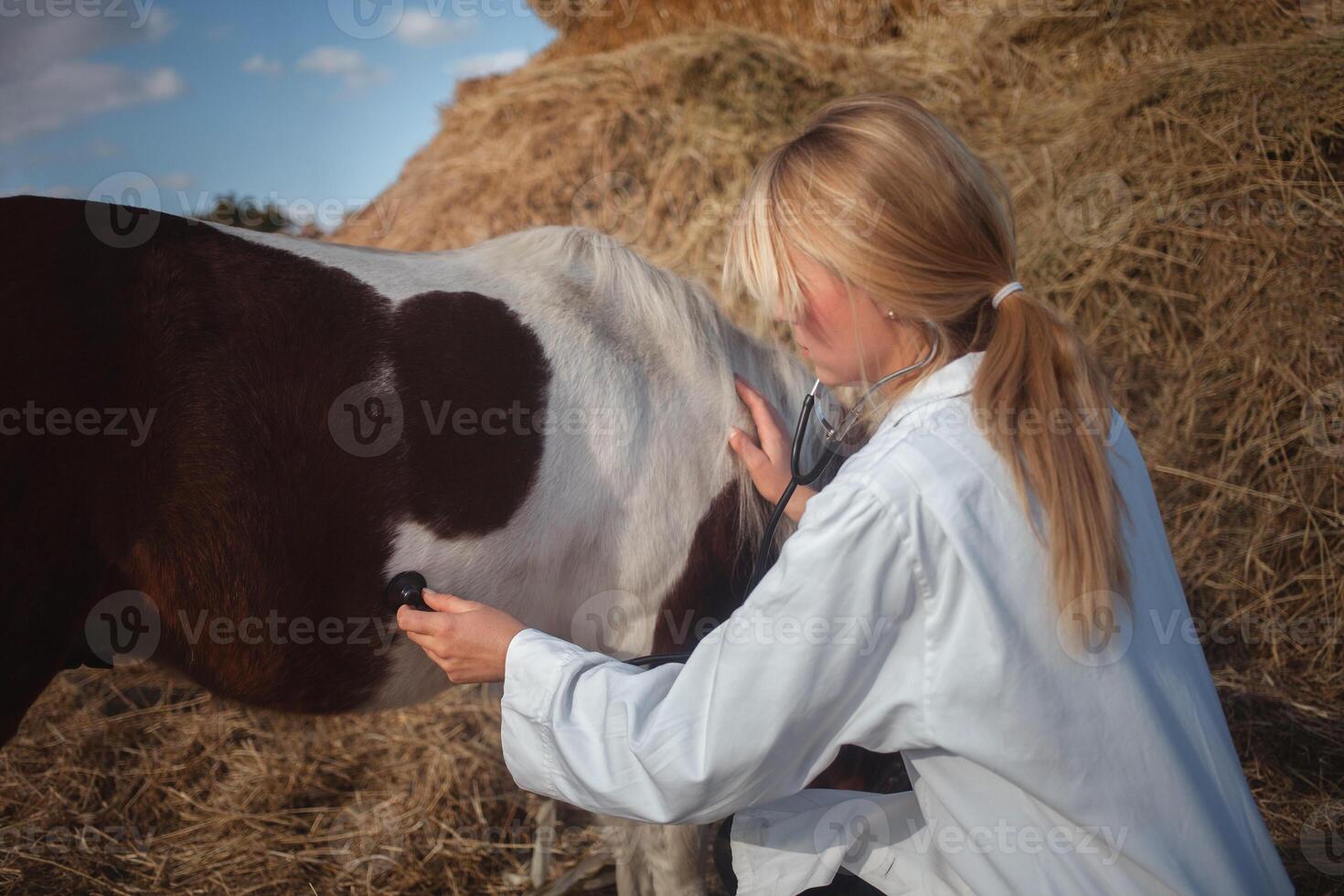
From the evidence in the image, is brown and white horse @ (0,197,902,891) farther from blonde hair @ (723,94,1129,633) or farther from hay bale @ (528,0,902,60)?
hay bale @ (528,0,902,60)

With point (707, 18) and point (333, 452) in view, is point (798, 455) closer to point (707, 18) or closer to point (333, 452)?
point (333, 452)

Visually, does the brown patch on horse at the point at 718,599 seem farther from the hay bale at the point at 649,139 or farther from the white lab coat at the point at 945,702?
the hay bale at the point at 649,139

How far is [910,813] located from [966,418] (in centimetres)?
70

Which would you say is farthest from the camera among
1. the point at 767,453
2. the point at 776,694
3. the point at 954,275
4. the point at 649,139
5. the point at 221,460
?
the point at 649,139

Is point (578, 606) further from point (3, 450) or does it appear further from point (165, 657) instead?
point (3, 450)

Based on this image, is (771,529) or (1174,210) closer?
(771,529)

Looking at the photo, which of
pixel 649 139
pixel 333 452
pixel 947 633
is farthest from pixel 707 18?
pixel 947 633

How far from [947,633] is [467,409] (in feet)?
3.25

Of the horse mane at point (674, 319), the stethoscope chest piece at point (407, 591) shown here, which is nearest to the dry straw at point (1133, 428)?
the horse mane at point (674, 319)

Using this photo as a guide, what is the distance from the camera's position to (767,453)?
1905 millimetres

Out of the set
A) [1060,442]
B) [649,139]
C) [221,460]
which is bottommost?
[1060,442]

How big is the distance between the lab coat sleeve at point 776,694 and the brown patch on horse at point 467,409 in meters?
0.57

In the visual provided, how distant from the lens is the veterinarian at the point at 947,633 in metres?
1.03

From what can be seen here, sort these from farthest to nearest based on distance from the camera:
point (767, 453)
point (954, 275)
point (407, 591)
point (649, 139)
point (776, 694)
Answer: point (649, 139), point (767, 453), point (407, 591), point (954, 275), point (776, 694)
